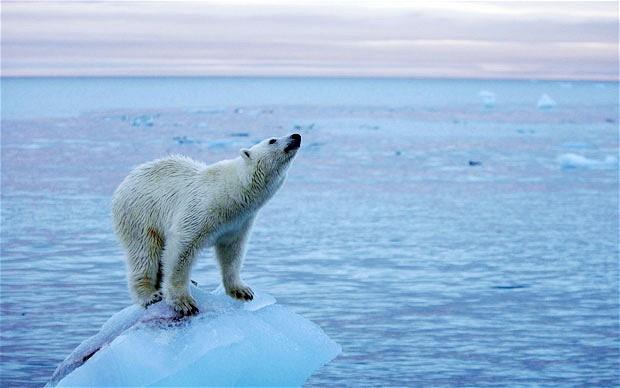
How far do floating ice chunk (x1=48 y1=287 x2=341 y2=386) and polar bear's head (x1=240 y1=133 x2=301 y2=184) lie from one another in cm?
74

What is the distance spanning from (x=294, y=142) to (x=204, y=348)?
1.12m

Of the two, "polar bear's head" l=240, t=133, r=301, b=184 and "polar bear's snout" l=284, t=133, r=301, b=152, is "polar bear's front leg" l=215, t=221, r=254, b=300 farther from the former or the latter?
"polar bear's snout" l=284, t=133, r=301, b=152

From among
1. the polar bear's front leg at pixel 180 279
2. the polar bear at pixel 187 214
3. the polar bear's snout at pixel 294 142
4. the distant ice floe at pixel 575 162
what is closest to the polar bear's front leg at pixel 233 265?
the polar bear at pixel 187 214

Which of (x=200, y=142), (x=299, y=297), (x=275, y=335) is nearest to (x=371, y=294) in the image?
(x=299, y=297)

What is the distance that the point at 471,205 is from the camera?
16578 mm

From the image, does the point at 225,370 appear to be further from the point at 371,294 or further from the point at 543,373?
the point at 371,294

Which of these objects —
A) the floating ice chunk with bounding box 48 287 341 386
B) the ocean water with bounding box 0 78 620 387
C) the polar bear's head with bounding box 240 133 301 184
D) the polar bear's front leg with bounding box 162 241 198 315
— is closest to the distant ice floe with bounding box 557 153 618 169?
the ocean water with bounding box 0 78 620 387

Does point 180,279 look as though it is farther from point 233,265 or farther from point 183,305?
point 233,265

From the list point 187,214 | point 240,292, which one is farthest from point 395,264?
point 187,214

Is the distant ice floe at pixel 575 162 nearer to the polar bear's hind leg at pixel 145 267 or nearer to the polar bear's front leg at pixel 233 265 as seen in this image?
the polar bear's front leg at pixel 233 265

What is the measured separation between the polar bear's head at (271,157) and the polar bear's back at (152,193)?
0.36 m

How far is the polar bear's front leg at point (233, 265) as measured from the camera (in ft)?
18.2

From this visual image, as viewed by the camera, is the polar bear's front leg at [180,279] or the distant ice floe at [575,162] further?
the distant ice floe at [575,162]

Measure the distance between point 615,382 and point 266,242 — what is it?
5.85 m
